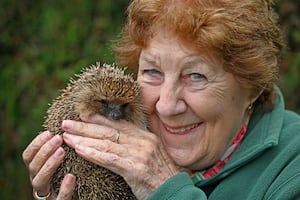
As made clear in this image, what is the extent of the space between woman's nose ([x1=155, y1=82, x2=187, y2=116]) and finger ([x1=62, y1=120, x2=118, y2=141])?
0.25 m

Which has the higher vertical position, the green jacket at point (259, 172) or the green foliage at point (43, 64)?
the green jacket at point (259, 172)

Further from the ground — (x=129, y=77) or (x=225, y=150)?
(x=129, y=77)

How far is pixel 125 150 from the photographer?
3504mm

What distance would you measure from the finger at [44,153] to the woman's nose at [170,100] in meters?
0.48

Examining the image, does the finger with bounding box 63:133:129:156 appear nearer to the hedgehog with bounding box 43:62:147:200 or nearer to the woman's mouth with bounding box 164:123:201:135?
the hedgehog with bounding box 43:62:147:200

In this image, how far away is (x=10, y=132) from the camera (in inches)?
271

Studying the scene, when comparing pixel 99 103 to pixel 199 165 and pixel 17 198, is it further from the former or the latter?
pixel 17 198

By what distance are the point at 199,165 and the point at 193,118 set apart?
0.91ft

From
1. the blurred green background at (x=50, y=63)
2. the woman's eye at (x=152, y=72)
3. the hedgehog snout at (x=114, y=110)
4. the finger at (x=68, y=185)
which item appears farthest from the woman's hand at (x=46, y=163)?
the blurred green background at (x=50, y=63)

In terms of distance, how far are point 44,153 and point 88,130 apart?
0.24 m

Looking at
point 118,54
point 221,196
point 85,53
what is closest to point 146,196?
point 221,196

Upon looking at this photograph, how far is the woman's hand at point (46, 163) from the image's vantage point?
3482mm

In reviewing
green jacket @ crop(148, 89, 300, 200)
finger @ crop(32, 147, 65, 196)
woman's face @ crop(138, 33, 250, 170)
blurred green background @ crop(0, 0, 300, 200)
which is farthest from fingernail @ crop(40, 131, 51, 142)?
blurred green background @ crop(0, 0, 300, 200)

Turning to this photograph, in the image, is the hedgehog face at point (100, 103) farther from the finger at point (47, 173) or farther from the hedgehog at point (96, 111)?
the finger at point (47, 173)
